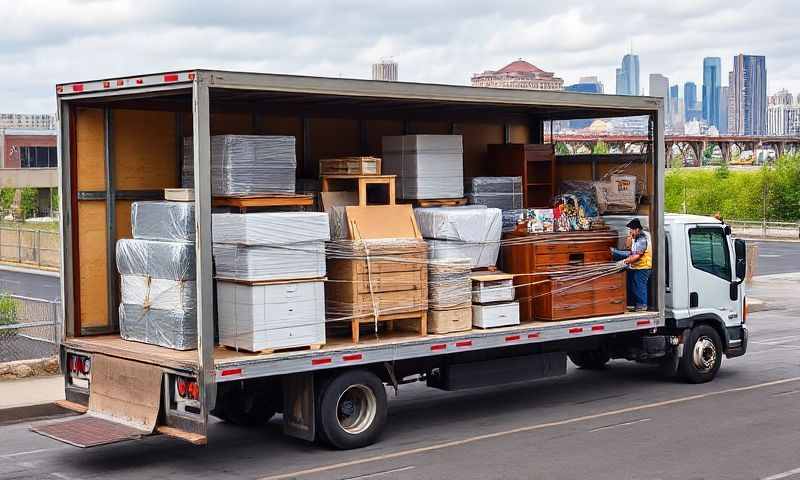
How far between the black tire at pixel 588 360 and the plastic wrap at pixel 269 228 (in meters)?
6.44

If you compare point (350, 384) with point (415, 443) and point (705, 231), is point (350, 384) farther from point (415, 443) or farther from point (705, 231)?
point (705, 231)

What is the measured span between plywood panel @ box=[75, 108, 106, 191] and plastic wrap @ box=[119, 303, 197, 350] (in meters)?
1.41

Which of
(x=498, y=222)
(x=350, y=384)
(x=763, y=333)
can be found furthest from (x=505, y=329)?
(x=763, y=333)

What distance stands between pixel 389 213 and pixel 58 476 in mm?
4432

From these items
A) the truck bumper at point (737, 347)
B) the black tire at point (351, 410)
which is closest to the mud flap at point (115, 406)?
the black tire at point (351, 410)

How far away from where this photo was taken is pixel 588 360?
16.8 m

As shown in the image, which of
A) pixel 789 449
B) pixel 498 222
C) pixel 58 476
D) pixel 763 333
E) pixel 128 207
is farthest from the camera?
pixel 763 333

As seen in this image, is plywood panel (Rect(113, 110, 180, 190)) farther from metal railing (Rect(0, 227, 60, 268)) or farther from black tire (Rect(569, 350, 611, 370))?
metal railing (Rect(0, 227, 60, 268))

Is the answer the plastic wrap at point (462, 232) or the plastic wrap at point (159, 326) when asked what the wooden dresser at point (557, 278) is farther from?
the plastic wrap at point (159, 326)

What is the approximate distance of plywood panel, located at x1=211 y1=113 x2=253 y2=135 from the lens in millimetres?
13047

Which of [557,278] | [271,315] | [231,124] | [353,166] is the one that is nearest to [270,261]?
[271,315]

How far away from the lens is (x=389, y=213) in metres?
12.5

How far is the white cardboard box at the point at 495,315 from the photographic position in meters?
12.9

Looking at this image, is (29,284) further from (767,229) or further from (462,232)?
(767,229)
